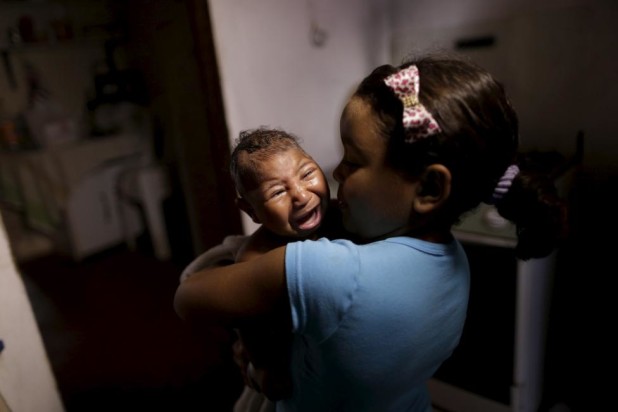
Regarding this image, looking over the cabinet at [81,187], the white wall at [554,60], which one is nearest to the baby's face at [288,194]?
the white wall at [554,60]

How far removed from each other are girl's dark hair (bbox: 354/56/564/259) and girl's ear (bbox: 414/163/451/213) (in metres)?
0.01

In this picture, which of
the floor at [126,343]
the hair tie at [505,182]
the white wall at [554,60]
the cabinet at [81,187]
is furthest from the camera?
the cabinet at [81,187]

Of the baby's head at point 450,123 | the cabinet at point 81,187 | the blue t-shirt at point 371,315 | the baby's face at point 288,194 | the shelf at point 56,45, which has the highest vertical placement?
the shelf at point 56,45

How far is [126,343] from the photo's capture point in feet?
8.17

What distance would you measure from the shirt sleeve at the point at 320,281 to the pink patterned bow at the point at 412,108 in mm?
169

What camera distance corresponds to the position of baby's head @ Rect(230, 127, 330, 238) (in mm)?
760

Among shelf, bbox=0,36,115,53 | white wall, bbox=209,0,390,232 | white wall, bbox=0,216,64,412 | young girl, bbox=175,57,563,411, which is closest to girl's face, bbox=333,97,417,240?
young girl, bbox=175,57,563,411

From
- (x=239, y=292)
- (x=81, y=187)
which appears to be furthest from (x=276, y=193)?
(x=81, y=187)

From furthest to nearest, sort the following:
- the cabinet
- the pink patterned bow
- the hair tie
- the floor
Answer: the cabinet
the floor
the hair tie
the pink patterned bow

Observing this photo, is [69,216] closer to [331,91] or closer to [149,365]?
[149,365]

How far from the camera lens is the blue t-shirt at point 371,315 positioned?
53 cm

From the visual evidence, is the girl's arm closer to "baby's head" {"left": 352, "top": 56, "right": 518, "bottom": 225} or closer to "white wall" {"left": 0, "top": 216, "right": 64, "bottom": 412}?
"baby's head" {"left": 352, "top": 56, "right": 518, "bottom": 225}

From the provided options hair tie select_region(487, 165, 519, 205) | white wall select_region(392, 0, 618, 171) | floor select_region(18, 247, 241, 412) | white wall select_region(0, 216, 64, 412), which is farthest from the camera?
floor select_region(18, 247, 241, 412)

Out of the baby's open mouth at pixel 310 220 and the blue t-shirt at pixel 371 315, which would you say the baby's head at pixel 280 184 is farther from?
the blue t-shirt at pixel 371 315
